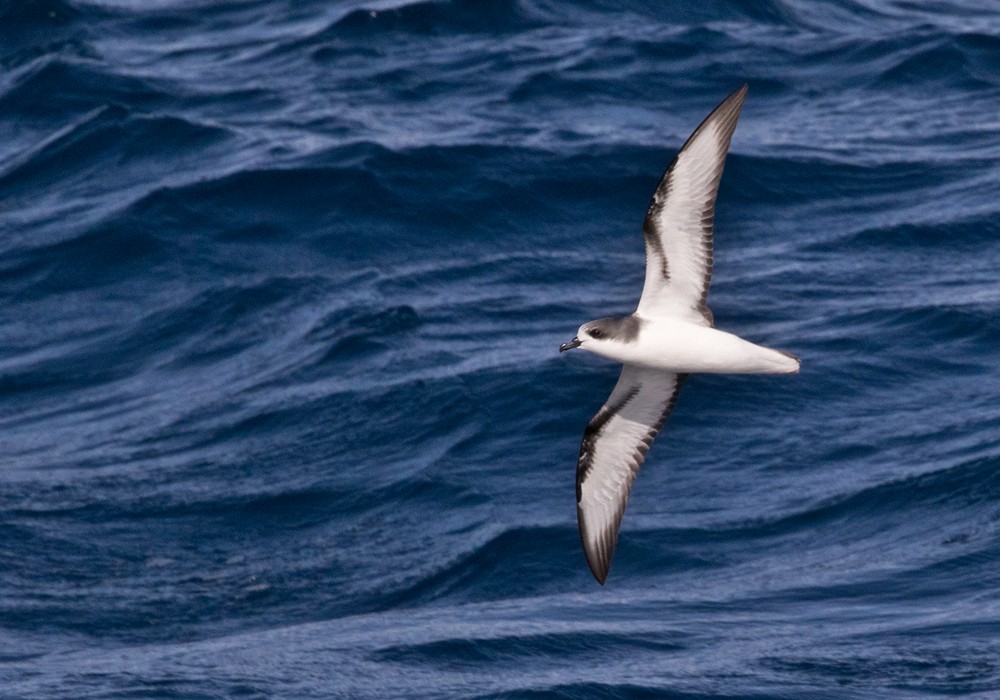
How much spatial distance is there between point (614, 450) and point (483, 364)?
6.44m

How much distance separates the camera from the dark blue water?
14.6m

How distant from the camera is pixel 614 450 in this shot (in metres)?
11.8

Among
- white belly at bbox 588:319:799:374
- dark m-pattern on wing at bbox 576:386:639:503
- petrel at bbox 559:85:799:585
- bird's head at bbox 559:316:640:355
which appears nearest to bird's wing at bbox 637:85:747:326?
petrel at bbox 559:85:799:585

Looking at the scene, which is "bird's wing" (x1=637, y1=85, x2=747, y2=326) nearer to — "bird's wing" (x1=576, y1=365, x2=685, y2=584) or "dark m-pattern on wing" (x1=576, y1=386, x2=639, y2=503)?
"bird's wing" (x1=576, y1=365, x2=685, y2=584)

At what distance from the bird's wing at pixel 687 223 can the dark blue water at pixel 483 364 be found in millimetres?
→ 3937

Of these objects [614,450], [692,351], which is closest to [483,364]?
[614,450]

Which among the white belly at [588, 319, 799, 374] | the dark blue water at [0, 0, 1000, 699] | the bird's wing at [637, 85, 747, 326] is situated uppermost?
the bird's wing at [637, 85, 747, 326]

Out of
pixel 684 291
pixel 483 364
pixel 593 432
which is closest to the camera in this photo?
pixel 684 291

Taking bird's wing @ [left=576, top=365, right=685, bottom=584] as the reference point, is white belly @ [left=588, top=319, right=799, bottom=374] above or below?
above

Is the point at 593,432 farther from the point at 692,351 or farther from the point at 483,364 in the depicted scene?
the point at 483,364

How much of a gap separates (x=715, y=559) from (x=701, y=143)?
20.6 ft

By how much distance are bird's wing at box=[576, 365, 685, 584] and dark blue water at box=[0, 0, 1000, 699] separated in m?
1.84

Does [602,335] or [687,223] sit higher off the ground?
[687,223]

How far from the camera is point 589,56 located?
24.2 meters
